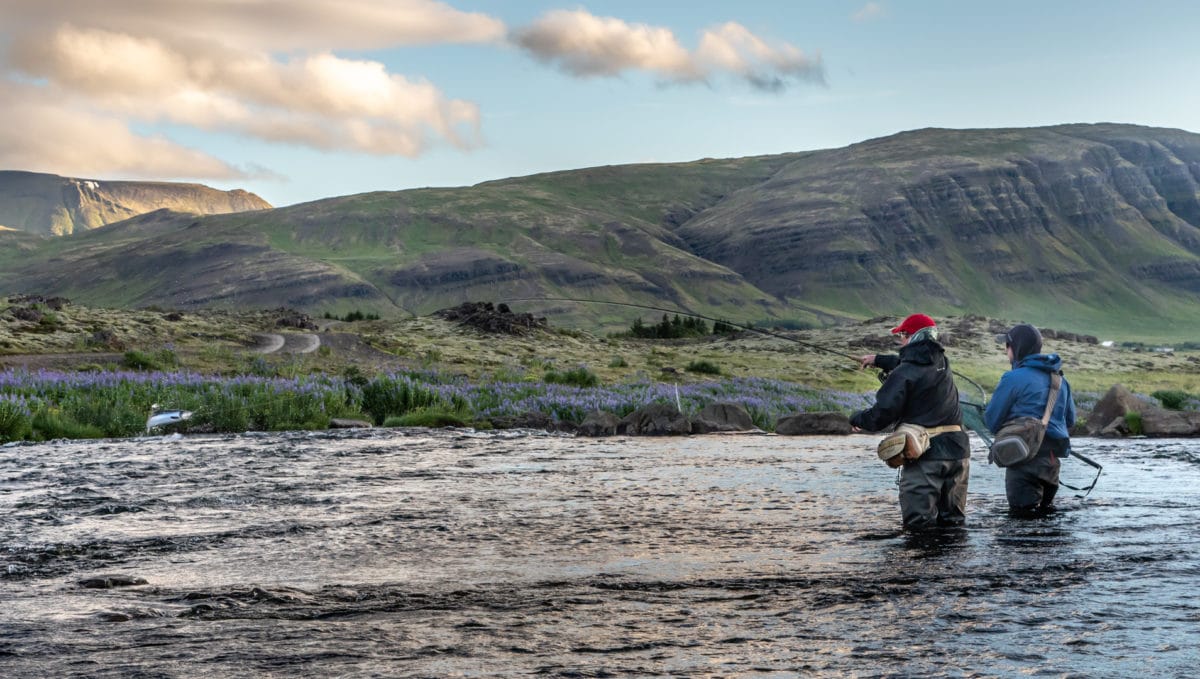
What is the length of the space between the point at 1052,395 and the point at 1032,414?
A: 299 millimetres

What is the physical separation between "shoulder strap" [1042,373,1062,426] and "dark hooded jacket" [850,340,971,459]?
134cm

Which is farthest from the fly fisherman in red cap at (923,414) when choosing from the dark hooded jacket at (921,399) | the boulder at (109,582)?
the boulder at (109,582)

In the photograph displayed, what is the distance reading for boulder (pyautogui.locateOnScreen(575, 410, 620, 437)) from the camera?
24.8 metres

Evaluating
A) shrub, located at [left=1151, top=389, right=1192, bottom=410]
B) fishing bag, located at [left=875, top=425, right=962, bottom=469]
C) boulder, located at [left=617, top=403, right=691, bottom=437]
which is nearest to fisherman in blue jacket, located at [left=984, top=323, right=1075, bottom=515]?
fishing bag, located at [left=875, top=425, right=962, bottom=469]

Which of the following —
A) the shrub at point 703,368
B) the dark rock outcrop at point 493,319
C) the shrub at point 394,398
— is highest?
the dark rock outcrop at point 493,319

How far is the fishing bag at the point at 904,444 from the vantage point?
1102 cm

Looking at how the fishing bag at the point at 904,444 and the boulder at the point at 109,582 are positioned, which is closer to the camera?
the boulder at the point at 109,582

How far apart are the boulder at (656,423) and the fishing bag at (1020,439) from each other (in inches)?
506

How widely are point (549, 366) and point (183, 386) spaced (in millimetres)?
17454

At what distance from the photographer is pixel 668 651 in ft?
22.4

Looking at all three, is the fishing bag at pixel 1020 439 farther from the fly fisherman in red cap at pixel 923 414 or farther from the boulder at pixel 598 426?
the boulder at pixel 598 426

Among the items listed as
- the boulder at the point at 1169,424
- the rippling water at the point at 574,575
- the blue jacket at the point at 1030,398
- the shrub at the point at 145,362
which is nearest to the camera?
the rippling water at the point at 574,575

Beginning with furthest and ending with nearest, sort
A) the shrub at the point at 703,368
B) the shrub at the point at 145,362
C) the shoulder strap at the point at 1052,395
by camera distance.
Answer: the shrub at the point at 703,368 < the shrub at the point at 145,362 < the shoulder strap at the point at 1052,395

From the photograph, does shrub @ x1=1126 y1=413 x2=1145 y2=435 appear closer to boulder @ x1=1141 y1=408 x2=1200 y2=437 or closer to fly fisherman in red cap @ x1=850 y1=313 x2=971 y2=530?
boulder @ x1=1141 y1=408 x2=1200 y2=437
